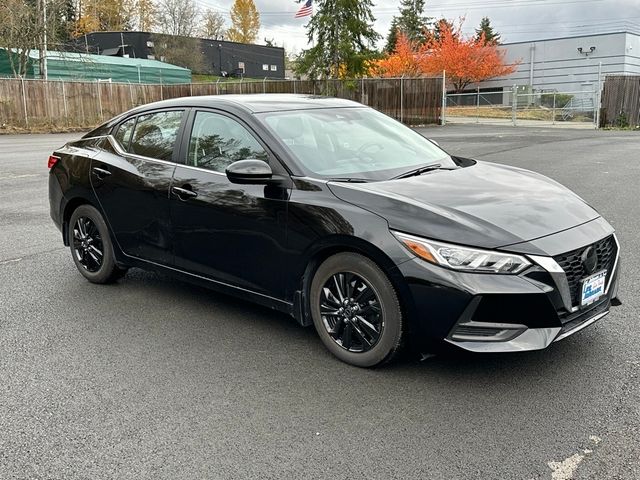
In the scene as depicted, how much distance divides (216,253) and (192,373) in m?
0.95

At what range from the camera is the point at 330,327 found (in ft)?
12.6

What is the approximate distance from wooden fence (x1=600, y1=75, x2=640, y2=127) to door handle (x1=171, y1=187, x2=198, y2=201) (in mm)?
26334

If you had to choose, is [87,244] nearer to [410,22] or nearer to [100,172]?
[100,172]

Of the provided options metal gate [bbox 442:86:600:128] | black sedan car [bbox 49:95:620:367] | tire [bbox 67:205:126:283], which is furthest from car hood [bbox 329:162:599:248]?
metal gate [bbox 442:86:600:128]

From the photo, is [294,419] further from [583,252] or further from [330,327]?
[583,252]

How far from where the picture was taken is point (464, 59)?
167 ft

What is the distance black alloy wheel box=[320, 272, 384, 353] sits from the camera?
360cm

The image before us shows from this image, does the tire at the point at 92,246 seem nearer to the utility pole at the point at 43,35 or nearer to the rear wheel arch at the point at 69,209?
the rear wheel arch at the point at 69,209

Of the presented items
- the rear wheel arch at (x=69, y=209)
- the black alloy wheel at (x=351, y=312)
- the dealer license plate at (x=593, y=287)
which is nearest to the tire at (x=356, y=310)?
the black alloy wheel at (x=351, y=312)

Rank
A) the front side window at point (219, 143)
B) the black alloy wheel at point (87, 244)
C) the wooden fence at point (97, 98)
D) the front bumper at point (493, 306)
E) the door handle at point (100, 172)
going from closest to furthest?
1. the front bumper at point (493, 306)
2. the front side window at point (219, 143)
3. the door handle at point (100, 172)
4. the black alloy wheel at point (87, 244)
5. the wooden fence at point (97, 98)

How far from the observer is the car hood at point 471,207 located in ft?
11.0

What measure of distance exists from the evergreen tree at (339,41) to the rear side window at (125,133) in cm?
2733

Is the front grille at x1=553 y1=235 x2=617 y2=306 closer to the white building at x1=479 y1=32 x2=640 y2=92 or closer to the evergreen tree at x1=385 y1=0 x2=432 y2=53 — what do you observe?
the white building at x1=479 y1=32 x2=640 y2=92

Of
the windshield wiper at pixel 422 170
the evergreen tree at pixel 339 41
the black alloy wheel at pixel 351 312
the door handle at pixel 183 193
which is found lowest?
the black alloy wheel at pixel 351 312
